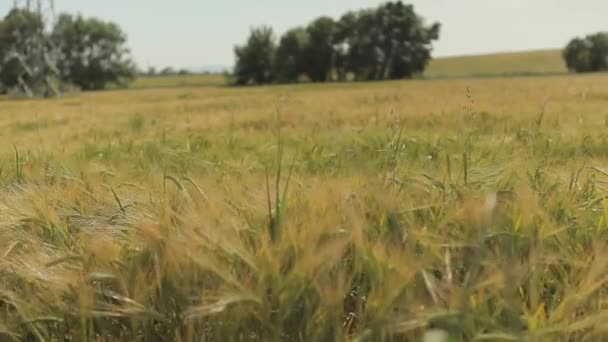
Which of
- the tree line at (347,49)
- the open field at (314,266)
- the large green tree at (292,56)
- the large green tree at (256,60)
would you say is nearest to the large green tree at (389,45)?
the tree line at (347,49)

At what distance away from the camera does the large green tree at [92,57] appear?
6025cm

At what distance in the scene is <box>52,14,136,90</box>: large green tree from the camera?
60.2 meters

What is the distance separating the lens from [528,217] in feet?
3.65

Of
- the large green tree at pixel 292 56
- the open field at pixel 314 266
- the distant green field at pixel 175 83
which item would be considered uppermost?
the large green tree at pixel 292 56

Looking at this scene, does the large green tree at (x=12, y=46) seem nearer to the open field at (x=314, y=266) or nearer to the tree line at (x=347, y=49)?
the tree line at (x=347, y=49)

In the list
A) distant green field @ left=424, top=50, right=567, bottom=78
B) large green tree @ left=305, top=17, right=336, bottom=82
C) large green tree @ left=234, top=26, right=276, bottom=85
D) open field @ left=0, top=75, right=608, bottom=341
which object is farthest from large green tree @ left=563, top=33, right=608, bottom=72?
open field @ left=0, top=75, right=608, bottom=341

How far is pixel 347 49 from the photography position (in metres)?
61.0

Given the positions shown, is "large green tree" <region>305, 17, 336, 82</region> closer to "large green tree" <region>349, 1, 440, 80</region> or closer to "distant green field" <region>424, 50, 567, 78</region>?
"large green tree" <region>349, 1, 440, 80</region>

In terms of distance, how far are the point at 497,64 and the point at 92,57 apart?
53.6m

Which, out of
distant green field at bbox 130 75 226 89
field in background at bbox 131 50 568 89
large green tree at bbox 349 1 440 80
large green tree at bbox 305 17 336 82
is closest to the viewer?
large green tree at bbox 349 1 440 80

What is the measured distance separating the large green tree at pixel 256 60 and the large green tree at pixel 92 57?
43.9 ft

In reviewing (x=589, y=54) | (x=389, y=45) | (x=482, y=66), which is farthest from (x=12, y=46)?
(x=589, y=54)

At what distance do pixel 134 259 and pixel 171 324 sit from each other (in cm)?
17

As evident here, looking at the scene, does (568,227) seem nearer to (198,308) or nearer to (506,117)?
(198,308)
